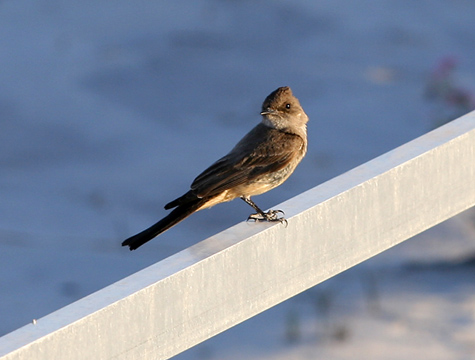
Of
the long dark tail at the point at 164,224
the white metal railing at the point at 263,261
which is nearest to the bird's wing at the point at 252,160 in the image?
the long dark tail at the point at 164,224

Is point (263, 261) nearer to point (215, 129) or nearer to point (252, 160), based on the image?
point (252, 160)

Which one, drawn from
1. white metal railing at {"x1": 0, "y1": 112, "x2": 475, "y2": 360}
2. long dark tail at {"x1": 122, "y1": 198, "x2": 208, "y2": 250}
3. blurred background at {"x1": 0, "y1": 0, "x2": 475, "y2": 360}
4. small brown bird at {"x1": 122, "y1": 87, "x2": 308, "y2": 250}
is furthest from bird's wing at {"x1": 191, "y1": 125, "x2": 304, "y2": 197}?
blurred background at {"x1": 0, "y1": 0, "x2": 475, "y2": 360}

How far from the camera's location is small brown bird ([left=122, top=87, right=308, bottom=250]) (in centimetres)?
361

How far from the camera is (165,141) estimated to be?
24.1 feet

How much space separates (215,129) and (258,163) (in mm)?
3492

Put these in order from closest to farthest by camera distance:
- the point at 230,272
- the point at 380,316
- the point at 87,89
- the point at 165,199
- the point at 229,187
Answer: the point at 230,272 < the point at 229,187 < the point at 380,316 < the point at 165,199 < the point at 87,89

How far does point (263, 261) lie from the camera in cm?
231

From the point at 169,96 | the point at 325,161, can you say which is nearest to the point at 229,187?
the point at 325,161

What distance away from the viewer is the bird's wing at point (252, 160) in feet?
12.2

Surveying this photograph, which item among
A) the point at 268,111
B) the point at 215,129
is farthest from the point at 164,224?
the point at 215,129

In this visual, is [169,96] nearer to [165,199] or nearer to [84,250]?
[165,199]

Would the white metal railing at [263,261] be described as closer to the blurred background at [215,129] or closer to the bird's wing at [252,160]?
the bird's wing at [252,160]

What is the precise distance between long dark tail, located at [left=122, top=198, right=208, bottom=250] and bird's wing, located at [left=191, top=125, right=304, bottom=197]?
0.36 feet

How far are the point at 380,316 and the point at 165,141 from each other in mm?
2301
